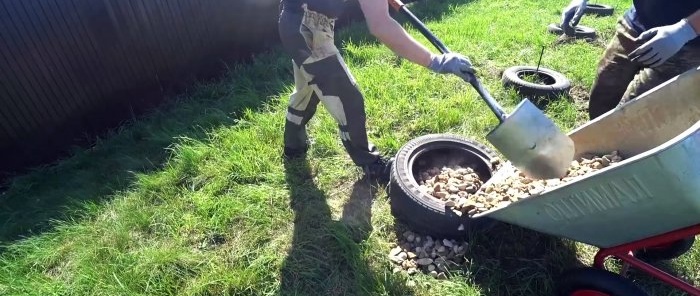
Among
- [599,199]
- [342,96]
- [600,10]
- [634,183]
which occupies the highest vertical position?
[634,183]

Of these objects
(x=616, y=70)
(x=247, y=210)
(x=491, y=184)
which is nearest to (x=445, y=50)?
(x=491, y=184)

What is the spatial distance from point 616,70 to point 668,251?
1.45m

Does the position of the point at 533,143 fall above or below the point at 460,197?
above

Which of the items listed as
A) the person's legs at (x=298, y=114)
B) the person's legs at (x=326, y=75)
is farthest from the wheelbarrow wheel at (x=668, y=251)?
the person's legs at (x=298, y=114)

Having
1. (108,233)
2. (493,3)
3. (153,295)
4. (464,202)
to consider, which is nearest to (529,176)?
(464,202)

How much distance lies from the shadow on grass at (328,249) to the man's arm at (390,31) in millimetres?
1179

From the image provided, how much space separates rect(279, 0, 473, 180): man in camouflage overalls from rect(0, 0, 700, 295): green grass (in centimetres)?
41

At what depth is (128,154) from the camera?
376 centimetres

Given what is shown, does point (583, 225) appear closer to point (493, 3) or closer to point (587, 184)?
point (587, 184)

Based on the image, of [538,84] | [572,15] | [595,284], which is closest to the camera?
[595,284]

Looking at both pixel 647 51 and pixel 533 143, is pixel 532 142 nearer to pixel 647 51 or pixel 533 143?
pixel 533 143

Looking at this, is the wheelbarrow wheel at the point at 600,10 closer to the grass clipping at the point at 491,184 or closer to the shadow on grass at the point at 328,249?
the grass clipping at the point at 491,184

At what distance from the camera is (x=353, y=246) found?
8.68 feet

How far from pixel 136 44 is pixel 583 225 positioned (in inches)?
164
